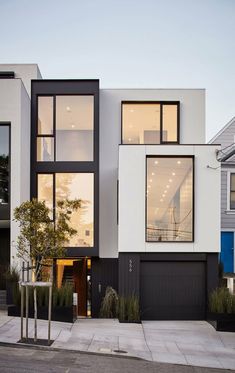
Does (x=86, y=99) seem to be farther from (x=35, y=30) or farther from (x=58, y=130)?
(x=35, y=30)

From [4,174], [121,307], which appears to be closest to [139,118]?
[4,174]

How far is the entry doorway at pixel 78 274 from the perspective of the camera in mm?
17906

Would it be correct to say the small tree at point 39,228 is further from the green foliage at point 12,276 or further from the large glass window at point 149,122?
the large glass window at point 149,122

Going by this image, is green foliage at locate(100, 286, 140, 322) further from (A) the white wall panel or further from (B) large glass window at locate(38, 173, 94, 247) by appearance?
(B) large glass window at locate(38, 173, 94, 247)

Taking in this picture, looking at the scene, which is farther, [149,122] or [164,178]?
[149,122]

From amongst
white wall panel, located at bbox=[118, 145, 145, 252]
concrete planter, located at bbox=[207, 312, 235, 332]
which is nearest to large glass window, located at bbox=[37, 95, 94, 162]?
white wall panel, located at bbox=[118, 145, 145, 252]

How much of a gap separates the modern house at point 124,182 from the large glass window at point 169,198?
4cm

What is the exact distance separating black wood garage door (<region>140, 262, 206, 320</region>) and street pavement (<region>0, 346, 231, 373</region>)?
6.01 metres

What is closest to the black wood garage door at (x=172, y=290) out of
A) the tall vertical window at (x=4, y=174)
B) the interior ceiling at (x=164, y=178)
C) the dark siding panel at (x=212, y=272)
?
the dark siding panel at (x=212, y=272)

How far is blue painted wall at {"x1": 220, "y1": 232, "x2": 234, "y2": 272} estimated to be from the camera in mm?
21750

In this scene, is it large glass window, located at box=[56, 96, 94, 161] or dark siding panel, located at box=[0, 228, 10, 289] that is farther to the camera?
dark siding panel, located at box=[0, 228, 10, 289]

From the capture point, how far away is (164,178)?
1584 cm

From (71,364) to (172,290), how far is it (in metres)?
7.54

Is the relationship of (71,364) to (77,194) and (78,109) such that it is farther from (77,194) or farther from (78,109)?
(78,109)
